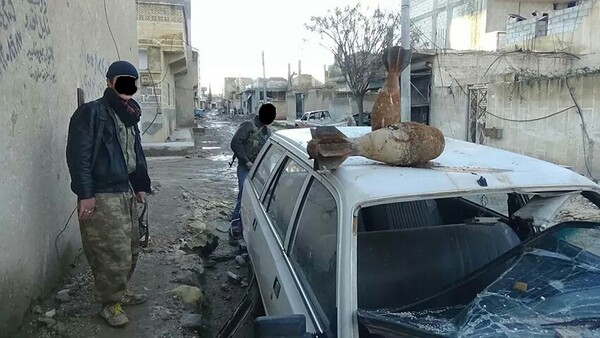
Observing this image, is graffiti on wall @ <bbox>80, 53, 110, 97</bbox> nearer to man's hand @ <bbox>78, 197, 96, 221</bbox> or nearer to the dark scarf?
the dark scarf

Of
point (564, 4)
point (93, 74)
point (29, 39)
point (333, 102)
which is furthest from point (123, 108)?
point (564, 4)

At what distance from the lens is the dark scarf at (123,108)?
118 inches

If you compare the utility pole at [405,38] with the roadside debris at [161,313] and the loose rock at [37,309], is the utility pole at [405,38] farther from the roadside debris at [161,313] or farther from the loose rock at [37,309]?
the loose rock at [37,309]

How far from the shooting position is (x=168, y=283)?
391cm

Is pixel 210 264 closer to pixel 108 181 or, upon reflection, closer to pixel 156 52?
pixel 108 181

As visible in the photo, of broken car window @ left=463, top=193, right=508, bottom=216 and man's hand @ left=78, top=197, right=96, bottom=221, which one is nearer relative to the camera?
broken car window @ left=463, top=193, right=508, bottom=216

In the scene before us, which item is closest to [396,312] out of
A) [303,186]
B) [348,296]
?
[348,296]

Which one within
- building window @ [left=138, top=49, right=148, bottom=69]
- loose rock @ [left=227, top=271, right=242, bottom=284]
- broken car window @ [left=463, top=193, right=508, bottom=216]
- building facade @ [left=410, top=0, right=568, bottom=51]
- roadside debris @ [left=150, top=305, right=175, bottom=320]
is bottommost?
loose rock @ [left=227, top=271, right=242, bottom=284]

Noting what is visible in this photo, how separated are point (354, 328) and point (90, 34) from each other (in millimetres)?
4600

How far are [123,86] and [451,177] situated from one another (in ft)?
7.05

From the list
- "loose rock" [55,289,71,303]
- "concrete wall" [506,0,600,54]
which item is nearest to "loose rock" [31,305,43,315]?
"loose rock" [55,289,71,303]

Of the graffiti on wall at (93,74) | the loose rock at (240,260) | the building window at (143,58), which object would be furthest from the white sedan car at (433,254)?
the building window at (143,58)

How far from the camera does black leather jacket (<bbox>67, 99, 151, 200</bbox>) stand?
2.79m

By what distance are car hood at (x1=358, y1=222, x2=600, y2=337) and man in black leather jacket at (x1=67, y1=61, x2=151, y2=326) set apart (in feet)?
6.27
